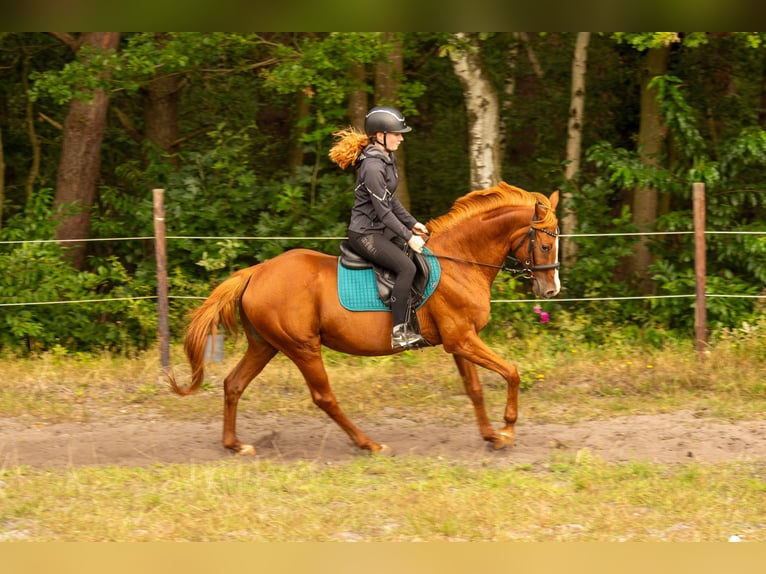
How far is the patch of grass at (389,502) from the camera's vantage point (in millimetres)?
5684

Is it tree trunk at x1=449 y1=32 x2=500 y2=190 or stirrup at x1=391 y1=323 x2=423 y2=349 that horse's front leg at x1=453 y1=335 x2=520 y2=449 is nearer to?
stirrup at x1=391 y1=323 x2=423 y2=349

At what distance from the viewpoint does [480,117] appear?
11.8 metres

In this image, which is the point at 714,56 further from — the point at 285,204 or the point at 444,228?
the point at 444,228

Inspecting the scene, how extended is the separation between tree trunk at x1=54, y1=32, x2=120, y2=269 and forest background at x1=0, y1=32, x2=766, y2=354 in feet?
0.09

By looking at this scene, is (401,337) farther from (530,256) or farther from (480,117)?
(480,117)

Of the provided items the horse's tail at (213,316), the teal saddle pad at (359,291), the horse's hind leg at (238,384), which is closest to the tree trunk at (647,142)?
the teal saddle pad at (359,291)

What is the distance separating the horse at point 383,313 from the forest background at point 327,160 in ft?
10.1

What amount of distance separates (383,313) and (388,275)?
11.7 inches

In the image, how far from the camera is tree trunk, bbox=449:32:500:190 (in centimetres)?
1180

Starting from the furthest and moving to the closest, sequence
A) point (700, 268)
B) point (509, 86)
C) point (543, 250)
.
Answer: point (509, 86) < point (700, 268) < point (543, 250)

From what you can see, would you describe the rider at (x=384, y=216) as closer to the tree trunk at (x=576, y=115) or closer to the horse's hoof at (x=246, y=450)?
the horse's hoof at (x=246, y=450)

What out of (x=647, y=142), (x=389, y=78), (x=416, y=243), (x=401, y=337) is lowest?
(x=401, y=337)

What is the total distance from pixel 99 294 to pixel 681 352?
725cm

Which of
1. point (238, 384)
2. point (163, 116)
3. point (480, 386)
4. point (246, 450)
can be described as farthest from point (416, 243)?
point (163, 116)
